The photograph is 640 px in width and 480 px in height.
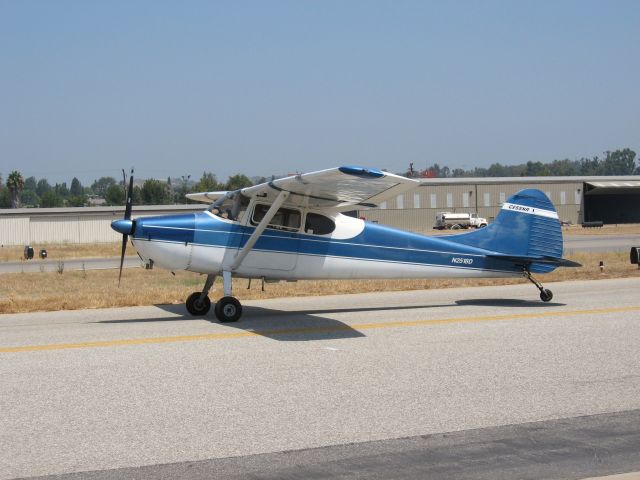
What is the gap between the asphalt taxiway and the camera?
236 inches

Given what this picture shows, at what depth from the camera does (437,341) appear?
37.0 feet

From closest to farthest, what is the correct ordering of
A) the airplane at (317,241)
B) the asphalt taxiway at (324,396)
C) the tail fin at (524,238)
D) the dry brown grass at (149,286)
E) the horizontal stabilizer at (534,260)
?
the asphalt taxiway at (324,396) → the airplane at (317,241) → the horizontal stabilizer at (534,260) → the tail fin at (524,238) → the dry brown grass at (149,286)

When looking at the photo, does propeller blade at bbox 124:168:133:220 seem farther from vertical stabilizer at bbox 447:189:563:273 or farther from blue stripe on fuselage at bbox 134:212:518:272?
vertical stabilizer at bbox 447:189:563:273

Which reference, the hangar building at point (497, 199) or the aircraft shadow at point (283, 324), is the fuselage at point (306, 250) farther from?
the hangar building at point (497, 199)

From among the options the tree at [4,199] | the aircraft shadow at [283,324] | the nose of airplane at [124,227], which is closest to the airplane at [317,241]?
the nose of airplane at [124,227]

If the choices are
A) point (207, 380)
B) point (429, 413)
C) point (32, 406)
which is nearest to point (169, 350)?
point (207, 380)

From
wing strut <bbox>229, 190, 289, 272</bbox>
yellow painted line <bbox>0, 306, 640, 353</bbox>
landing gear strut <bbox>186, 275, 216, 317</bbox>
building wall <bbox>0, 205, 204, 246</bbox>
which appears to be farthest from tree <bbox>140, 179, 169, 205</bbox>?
yellow painted line <bbox>0, 306, 640, 353</bbox>

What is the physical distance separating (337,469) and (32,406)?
137 inches

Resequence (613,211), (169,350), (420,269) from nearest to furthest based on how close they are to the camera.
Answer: (169,350), (420,269), (613,211)

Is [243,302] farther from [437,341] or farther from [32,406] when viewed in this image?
[32,406]

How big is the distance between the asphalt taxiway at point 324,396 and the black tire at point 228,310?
269 mm

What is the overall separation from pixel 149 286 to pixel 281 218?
29.1ft

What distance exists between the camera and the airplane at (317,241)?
13461 mm

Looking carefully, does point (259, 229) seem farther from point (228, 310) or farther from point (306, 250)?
point (228, 310)
